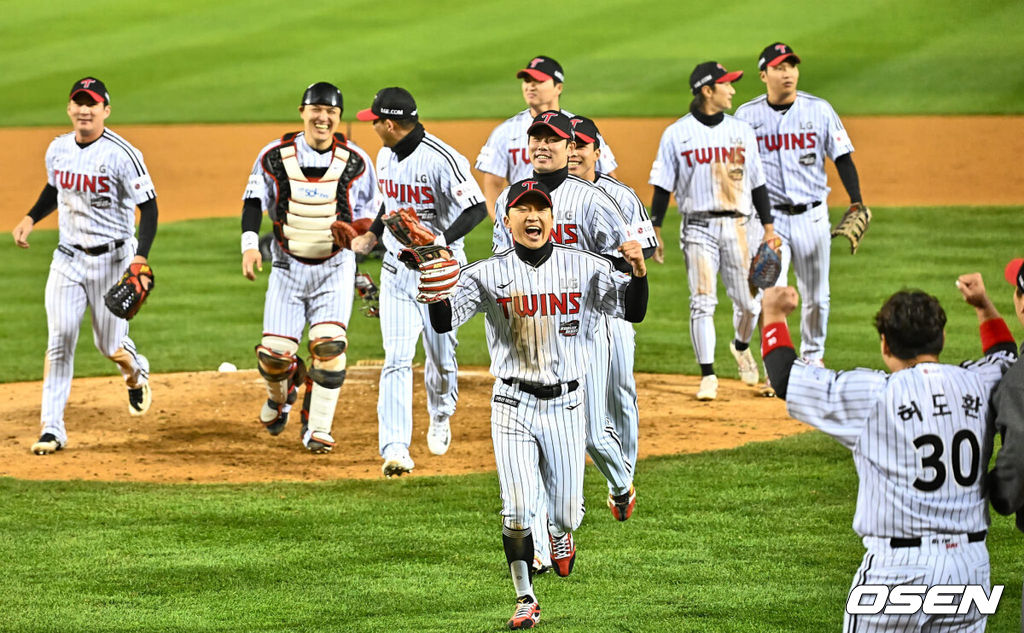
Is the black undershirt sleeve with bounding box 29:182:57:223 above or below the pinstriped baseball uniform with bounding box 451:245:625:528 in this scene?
above

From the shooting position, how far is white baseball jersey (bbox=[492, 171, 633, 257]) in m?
7.08

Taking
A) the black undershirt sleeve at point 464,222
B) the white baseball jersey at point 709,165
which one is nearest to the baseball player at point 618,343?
the black undershirt sleeve at point 464,222

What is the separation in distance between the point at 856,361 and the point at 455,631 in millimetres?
7274

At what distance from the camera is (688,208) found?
1076 centimetres

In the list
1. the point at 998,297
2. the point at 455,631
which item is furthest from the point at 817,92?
the point at 455,631

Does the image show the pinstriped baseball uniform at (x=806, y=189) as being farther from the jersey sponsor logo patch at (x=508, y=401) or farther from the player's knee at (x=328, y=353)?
the jersey sponsor logo patch at (x=508, y=401)

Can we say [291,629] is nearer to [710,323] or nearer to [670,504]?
[670,504]

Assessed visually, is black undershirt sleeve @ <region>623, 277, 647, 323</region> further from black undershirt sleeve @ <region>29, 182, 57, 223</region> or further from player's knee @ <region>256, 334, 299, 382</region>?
black undershirt sleeve @ <region>29, 182, 57, 223</region>

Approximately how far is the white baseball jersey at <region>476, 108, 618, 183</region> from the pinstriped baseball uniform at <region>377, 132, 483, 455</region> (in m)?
0.96

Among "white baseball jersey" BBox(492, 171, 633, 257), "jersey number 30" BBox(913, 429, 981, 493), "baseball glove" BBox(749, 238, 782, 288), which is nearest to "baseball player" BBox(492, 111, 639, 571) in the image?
"white baseball jersey" BBox(492, 171, 633, 257)

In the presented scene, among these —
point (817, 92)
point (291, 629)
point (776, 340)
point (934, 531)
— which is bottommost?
point (291, 629)

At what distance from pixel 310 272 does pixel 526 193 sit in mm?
3433

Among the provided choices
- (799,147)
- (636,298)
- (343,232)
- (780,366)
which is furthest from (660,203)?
(780,366)

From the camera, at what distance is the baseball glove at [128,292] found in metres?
9.18
